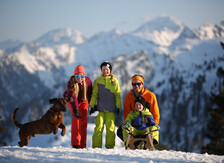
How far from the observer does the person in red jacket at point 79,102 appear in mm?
7469

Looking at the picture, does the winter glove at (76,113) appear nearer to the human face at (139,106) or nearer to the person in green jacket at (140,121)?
the person in green jacket at (140,121)

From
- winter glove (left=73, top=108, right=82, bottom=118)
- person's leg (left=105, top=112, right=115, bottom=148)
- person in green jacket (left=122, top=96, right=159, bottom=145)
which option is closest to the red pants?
winter glove (left=73, top=108, right=82, bottom=118)

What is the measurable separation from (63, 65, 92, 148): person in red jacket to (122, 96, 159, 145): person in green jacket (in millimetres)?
1397

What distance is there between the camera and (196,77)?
180750 mm

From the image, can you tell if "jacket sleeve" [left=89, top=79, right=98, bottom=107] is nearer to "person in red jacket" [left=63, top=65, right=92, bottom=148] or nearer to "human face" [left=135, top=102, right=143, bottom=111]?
"person in red jacket" [left=63, top=65, right=92, bottom=148]

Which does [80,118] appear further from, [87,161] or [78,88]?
[87,161]

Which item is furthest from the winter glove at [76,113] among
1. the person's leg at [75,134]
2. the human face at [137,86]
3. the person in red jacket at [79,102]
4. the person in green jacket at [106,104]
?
the human face at [137,86]

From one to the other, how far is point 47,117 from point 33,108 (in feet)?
496

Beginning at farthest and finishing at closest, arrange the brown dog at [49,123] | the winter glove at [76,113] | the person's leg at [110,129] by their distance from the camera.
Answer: the person's leg at [110,129] → the winter glove at [76,113] → the brown dog at [49,123]

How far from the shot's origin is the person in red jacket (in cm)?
747

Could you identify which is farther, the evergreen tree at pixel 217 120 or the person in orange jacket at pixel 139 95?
the evergreen tree at pixel 217 120

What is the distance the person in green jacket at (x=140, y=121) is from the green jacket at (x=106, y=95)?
71 centimetres

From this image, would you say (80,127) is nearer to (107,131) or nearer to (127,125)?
(107,131)

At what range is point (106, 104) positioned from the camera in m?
7.57
